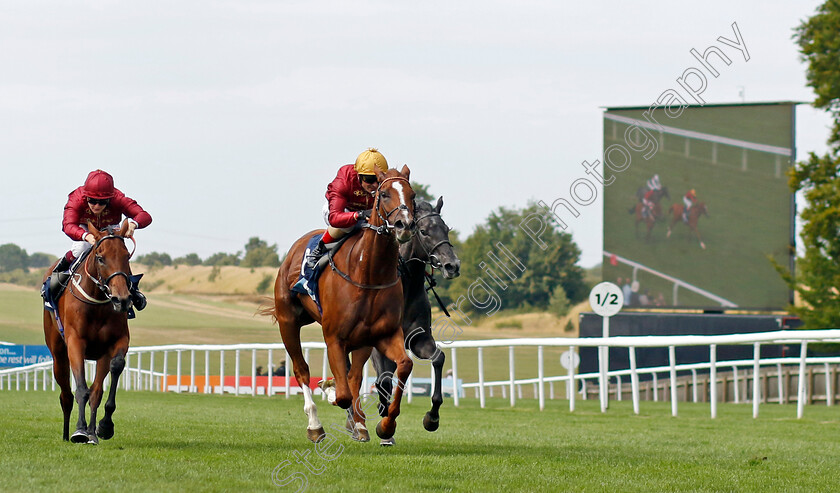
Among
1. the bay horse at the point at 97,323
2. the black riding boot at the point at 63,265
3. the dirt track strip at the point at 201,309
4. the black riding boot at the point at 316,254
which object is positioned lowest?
the dirt track strip at the point at 201,309

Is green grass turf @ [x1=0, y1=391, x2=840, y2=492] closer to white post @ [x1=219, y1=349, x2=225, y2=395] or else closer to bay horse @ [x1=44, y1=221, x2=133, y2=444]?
bay horse @ [x1=44, y1=221, x2=133, y2=444]

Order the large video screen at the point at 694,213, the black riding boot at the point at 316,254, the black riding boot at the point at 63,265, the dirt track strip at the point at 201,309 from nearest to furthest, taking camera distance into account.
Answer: the black riding boot at the point at 316,254 → the black riding boot at the point at 63,265 → the large video screen at the point at 694,213 → the dirt track strip at the point at 201,309

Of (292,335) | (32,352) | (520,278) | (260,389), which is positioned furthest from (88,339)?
(520,278)

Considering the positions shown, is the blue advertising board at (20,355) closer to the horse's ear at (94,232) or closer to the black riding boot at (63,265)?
the black riding boot at (63,265)

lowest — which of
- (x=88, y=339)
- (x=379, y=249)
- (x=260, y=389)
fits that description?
(x=260, y=389)

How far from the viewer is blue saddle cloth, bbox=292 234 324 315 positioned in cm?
805

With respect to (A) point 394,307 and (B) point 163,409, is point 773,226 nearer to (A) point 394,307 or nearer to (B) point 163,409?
(B) point 163,409

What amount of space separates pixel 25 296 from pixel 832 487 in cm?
7980

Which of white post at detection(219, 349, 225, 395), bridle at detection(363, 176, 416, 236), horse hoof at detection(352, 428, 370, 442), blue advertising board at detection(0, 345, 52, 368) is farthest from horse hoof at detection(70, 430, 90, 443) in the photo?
blue advertising board at detection(0, 345, 52, 368)

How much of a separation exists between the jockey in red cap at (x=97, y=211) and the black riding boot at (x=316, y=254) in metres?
1.26

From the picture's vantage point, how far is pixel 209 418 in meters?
11.3

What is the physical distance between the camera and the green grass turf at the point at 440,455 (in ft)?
19.4

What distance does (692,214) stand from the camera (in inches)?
1249

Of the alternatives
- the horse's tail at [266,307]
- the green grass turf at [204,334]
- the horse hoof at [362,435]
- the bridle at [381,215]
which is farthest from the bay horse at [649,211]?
the bridle at [381,215]
